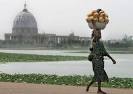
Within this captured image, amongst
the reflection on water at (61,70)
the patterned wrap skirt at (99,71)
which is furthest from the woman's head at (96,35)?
the reflection on water at (61,70)

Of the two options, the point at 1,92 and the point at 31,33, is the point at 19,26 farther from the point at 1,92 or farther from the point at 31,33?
the point at 1,92

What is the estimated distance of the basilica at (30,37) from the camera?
170 m

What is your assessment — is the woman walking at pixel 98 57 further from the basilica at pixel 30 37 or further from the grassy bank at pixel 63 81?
the basilica at pixel 30 37

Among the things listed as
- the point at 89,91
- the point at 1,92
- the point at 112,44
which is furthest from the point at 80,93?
the point at 112,44

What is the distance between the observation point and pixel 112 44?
146500 mm

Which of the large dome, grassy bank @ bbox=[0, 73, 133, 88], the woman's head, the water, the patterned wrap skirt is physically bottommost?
the water

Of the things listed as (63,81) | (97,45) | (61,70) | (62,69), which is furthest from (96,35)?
(62,69)

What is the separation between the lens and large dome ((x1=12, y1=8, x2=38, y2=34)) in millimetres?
173000

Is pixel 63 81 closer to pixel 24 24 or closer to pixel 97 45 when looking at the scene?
pixel 97 45

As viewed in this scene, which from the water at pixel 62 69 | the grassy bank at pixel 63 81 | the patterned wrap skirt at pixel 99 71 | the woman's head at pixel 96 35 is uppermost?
the woman's head at pixel 96 35

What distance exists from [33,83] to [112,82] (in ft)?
9.93

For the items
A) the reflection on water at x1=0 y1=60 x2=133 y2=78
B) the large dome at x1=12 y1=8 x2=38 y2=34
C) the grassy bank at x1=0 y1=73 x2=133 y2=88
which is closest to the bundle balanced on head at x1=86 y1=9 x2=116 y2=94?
the grassy bank at x1=0 y1=73 x2=133 y2=88

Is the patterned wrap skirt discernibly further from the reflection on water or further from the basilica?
the basilica

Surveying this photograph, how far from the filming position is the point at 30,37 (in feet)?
568
